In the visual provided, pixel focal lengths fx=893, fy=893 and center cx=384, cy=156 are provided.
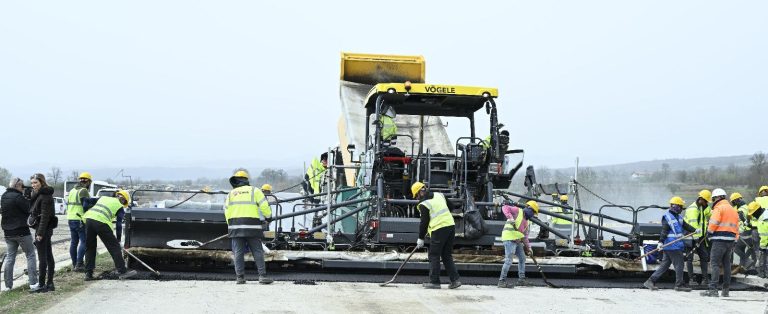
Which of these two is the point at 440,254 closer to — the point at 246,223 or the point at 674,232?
the point at 246,223

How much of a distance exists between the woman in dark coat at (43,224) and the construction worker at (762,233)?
9931mm

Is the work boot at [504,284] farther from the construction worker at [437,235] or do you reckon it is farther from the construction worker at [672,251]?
the construction worker at [672,251]

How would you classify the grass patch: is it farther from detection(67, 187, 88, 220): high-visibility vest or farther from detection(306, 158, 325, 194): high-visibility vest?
detection(306, 158, 325, 194): high-visibility vest

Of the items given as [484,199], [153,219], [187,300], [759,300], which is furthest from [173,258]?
[759,300]

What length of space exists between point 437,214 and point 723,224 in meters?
3.62

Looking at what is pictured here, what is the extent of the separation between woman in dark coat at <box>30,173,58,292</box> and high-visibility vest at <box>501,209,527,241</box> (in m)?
5.54

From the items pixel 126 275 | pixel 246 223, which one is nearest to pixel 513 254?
pixel 246 223

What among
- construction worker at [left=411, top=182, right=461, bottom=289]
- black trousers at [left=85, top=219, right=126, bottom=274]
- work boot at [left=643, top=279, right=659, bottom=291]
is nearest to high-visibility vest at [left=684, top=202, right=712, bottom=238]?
work boot at [left=643, top=279, right=659, bottom=291]

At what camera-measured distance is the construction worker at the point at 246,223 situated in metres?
11.1

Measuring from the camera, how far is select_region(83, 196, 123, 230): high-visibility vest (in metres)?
11.5

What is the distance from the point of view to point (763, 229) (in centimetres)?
1355

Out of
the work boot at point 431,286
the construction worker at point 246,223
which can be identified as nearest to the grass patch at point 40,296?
the construction worker at point 246,223

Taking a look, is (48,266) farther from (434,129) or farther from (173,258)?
(434,129)

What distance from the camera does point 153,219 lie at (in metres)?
12.2
